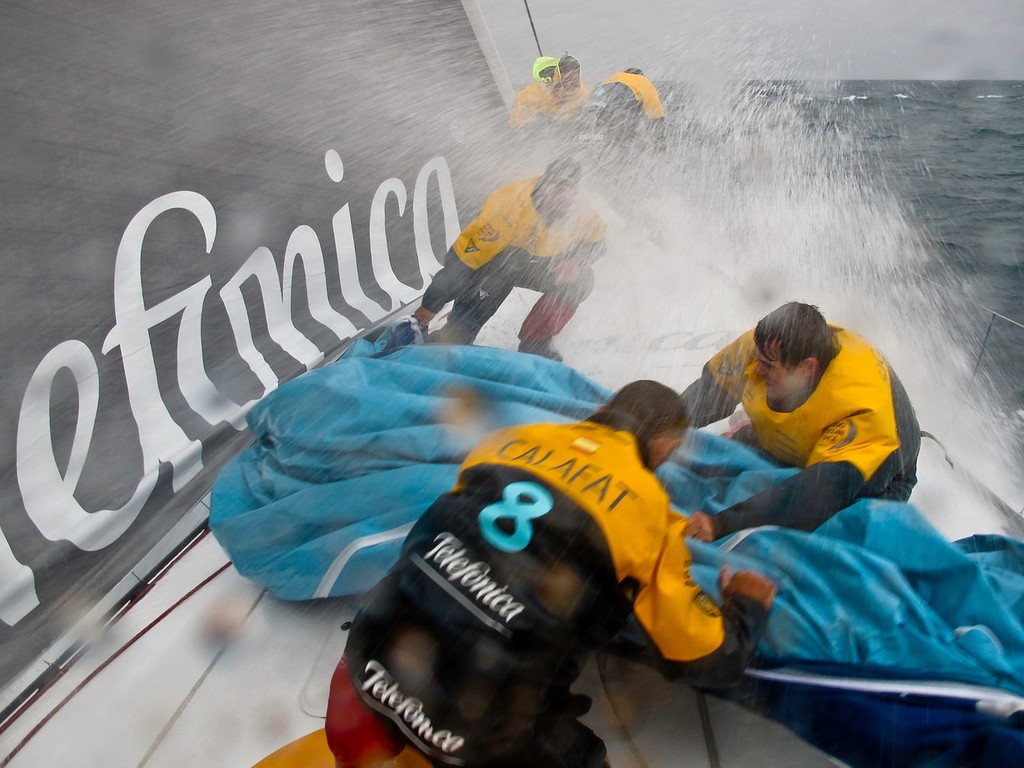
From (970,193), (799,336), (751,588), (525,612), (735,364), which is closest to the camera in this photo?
(525,612)

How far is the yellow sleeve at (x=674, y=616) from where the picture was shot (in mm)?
1338

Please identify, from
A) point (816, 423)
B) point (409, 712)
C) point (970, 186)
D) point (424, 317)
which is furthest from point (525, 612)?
point (970, 186)

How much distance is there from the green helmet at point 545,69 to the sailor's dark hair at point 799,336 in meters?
3.81

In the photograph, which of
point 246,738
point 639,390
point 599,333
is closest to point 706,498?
point 639,390

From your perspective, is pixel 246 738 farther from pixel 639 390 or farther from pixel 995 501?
pixel 995 501

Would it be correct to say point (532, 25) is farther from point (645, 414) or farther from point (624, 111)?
point (645, 414)

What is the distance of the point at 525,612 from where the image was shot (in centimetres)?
125

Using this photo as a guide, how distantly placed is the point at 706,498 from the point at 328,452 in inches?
40.3

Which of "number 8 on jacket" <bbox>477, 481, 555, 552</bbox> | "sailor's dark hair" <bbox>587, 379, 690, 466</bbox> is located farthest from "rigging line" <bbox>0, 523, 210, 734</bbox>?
"sailor's dark hair" <bbox>587, 379, 690, 466</bbox>

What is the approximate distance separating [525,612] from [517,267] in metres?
2.31

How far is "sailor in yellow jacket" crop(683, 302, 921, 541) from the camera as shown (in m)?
1.87

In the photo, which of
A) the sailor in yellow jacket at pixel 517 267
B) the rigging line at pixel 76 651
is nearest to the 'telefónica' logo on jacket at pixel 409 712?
the rigging line at pixel 76 651

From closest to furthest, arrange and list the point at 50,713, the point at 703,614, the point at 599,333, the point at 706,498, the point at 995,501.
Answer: the point at 703,614
the point at 50,713
the point at 706,498
the point at 995,501
the point at 599,333

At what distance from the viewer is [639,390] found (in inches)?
61.9
